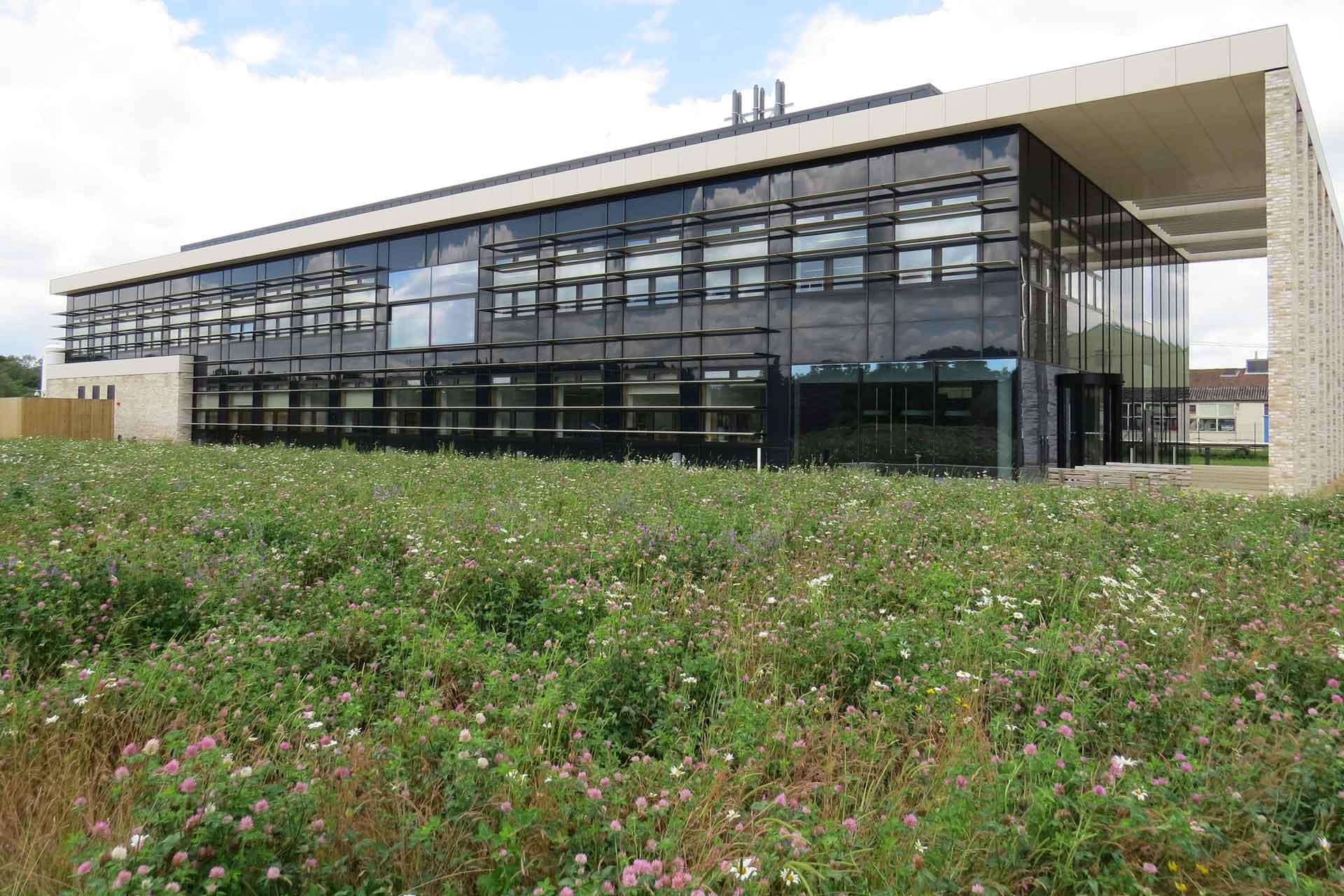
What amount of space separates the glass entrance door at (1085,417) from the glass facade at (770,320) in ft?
2.02

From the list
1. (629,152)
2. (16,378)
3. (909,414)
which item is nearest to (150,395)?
(629,152)

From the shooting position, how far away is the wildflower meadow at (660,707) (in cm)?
318

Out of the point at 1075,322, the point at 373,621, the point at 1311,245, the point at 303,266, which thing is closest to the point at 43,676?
the point at 373,621

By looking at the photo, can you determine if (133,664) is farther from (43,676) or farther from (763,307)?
(763,307)

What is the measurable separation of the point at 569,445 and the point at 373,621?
834 inches

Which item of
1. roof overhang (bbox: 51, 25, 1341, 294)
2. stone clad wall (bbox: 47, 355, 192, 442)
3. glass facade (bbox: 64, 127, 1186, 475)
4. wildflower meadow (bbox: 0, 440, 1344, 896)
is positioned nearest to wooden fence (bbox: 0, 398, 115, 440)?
stone clad wall (bbox: 47, 355, 192, 442)

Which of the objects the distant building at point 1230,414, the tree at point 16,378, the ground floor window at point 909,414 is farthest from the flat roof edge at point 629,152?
the distant building at point 1230,414

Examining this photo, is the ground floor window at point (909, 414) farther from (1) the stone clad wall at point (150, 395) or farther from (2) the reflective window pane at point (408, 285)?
(1) the stone clad wall at point (150, 395)

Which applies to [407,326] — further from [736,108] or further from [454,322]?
[736,108]

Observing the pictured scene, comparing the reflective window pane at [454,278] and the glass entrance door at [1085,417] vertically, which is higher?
the reflective window pane at [454,278]

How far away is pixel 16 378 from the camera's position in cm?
8862

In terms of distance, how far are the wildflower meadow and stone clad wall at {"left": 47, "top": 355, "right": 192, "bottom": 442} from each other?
34794 millimetres

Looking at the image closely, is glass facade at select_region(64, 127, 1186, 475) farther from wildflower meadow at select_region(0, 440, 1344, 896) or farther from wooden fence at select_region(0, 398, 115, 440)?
wildflower meadow at select_region(0, 440, 1344, 896)

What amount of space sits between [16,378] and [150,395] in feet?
214
